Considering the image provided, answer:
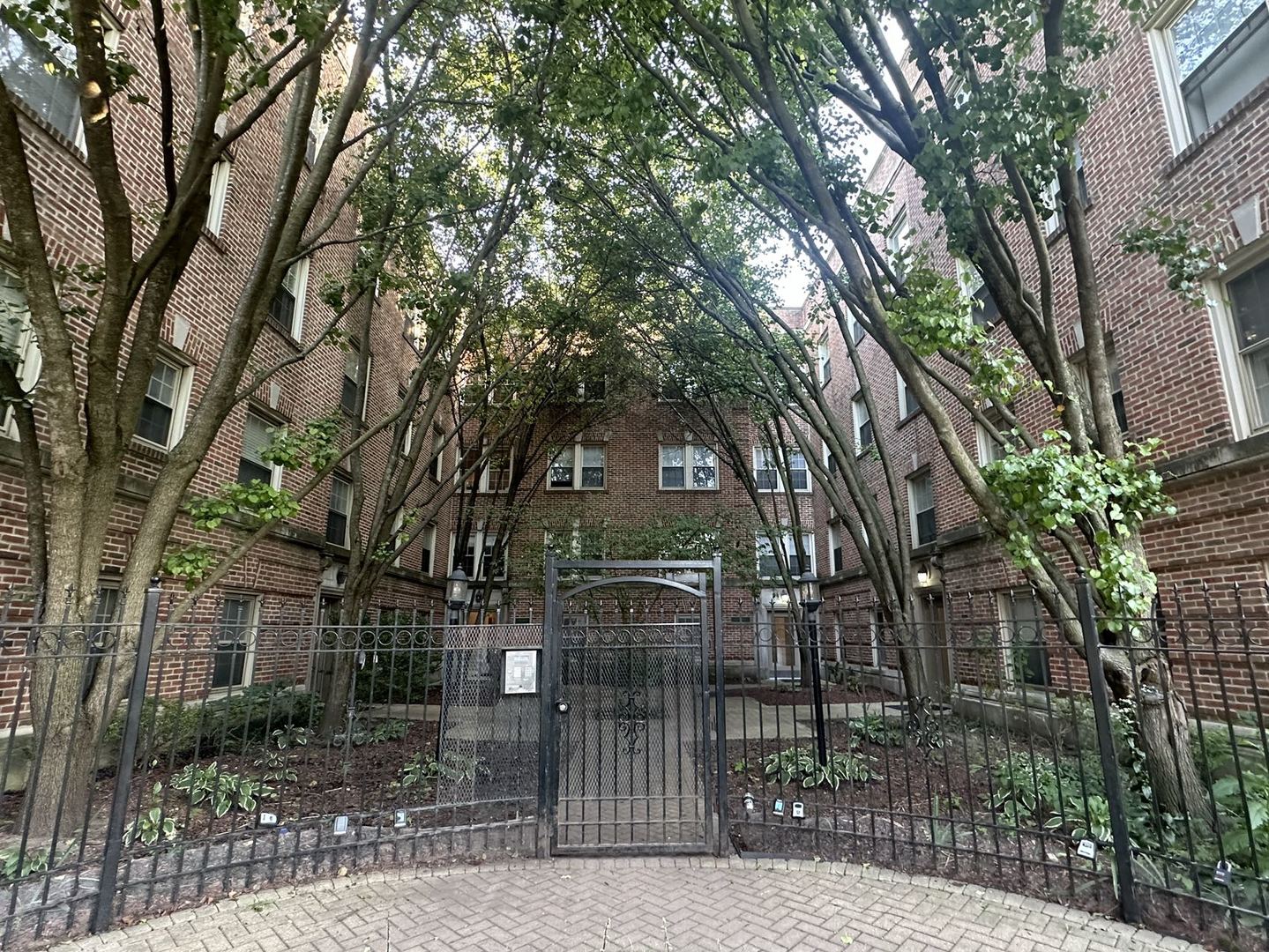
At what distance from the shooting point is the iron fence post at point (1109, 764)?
3.95m

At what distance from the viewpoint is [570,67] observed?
6727 millimetres

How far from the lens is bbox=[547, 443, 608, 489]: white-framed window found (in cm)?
2017

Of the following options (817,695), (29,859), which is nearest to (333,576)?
(29,859)

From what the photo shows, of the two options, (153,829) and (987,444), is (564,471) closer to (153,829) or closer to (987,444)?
(987,444)

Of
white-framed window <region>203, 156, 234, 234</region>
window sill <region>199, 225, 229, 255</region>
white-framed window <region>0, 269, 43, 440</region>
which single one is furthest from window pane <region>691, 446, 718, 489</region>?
white-framed window <region>0, 269, 43, 440</region>

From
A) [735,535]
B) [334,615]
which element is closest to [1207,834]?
[334,615]

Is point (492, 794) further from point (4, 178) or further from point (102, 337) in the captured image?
point (4, 178)

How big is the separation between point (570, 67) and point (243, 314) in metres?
4.09

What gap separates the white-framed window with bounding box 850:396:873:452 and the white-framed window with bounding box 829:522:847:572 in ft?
8.31

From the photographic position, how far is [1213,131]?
651 centimetres

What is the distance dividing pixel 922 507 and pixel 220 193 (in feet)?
44.8

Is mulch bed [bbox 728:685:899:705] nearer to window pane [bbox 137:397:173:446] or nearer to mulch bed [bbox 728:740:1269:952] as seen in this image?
mulch bed [bbox 728:740:1269:952]

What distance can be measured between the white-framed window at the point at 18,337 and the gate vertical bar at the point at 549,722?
5.16 metres

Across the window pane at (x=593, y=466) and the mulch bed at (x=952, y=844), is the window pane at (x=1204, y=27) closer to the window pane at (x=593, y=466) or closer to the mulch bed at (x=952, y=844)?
the mulch bed at (x=952, y=844)
